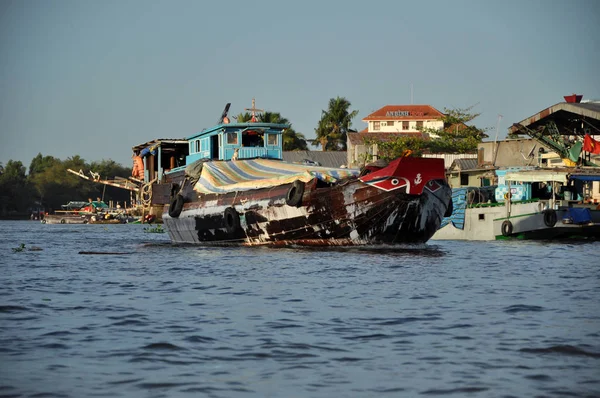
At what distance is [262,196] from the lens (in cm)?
2548

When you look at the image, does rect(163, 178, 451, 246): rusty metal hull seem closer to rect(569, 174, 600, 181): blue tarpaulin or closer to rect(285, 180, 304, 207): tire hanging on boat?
rect(285, 180, 304, 207): tire hanging on boat

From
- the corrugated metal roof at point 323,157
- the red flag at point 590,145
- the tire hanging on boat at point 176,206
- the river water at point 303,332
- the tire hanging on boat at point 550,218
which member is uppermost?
the corrugated metal roof at point 323,157

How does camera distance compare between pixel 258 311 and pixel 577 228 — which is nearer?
pixel 258 311

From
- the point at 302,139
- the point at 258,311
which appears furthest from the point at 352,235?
the point at 302,139

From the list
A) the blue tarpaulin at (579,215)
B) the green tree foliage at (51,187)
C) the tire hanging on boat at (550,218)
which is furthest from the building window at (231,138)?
the green tree foliage at (51,187)

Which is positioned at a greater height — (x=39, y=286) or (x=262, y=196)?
(x=262, y=196)

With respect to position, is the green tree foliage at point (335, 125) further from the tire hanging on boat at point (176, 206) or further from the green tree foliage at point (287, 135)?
the tire hanging on boat at point (176, 206)

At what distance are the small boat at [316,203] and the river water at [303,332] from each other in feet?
14.5

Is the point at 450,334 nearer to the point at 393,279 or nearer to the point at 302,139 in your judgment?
the point at 393,279

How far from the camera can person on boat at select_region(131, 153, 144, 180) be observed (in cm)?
5297

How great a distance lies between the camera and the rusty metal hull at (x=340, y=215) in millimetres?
23266

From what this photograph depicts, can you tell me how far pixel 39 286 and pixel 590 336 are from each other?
10.0 metres

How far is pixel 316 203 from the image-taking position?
23.8 metres

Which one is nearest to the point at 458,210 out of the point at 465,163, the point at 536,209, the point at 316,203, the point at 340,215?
the point at 536,209
